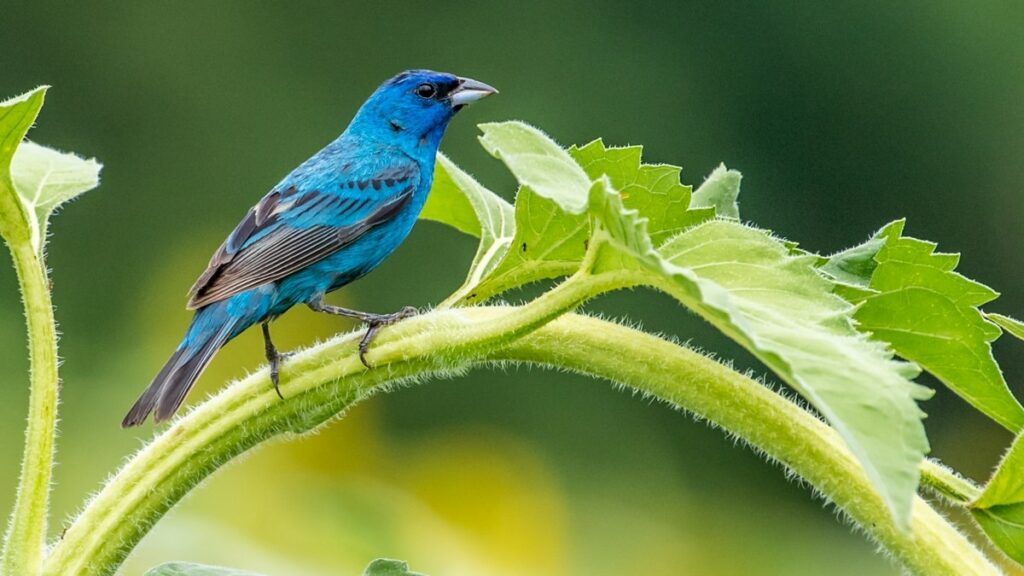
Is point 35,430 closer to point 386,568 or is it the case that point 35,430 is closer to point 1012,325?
point 386,568

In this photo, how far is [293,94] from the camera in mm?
14789

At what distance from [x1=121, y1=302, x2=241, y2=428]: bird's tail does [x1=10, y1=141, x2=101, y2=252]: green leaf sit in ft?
1.45

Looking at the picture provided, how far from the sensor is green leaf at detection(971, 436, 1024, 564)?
133 centimetres

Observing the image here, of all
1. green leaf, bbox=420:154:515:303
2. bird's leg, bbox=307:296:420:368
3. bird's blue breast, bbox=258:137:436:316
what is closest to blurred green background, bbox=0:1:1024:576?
bird's blue breast, bbox=258:137:436:316

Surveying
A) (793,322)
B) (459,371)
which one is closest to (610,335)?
(459,371)

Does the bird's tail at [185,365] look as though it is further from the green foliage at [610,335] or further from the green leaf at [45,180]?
the green foliage at [610,335]

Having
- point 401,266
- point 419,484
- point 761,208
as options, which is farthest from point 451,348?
point 761,208

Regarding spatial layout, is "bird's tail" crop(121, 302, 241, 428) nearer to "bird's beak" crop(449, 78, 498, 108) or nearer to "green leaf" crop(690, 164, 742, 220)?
"green leaf" crop(690, 164, 742, 220)

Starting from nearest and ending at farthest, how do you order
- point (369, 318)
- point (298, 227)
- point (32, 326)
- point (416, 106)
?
point (32, 326) → point (369, 318) → point (298, 227) → point (416, 106)

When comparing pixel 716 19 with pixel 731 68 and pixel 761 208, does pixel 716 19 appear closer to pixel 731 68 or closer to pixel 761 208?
pixel 731 68

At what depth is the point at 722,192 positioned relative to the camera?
67.4 inches

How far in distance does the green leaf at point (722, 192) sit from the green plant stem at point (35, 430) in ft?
2.44

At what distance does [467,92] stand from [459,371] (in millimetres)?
3069

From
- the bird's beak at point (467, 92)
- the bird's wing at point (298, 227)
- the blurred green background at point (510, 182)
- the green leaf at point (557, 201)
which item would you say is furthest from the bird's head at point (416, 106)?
the green leaf at point (557, 201)
